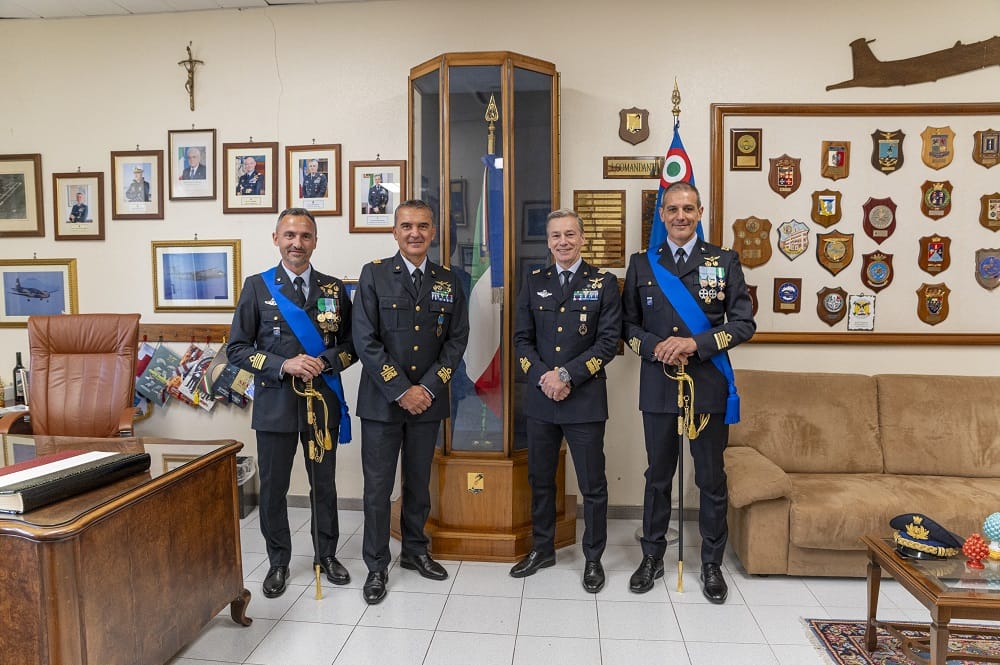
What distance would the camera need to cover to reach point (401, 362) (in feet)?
8.56

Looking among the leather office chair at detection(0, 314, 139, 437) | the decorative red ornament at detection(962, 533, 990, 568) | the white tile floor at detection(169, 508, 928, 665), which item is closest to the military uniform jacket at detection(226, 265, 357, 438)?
the white tile floor at detection(169, 508, 928, 665)

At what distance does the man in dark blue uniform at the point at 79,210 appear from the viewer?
12.1 feet

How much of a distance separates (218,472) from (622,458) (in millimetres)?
2119

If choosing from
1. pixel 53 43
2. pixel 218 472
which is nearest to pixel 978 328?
pixel 218 472

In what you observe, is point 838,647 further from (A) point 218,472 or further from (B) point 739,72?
(B) point 739,72

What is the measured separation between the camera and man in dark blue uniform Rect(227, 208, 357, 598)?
2.56 meters

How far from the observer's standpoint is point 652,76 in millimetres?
3391

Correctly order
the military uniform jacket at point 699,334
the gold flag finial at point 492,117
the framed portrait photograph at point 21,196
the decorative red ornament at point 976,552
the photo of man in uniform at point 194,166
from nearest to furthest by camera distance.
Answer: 1. the decorative red ornament at point 976,552
2. the military uniform jacket at point 699,334
3. the gold flag finial at point 492,117
4. the photo of man in uniform at point 194,166
5. the framed portrait photograph at point 21,196

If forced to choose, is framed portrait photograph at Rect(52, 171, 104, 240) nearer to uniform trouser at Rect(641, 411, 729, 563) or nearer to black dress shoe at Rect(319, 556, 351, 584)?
black dress shoe at Rect(319, 556, 351, 584)

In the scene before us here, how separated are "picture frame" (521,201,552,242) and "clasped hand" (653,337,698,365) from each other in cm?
84

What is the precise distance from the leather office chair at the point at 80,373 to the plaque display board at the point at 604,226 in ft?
7.54

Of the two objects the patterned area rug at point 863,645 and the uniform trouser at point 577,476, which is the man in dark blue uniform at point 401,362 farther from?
the patterned area rug at point 863,645

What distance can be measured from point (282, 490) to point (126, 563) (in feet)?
3.00

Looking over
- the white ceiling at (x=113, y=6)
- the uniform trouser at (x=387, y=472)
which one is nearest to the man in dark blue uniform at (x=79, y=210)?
the white ceiling at (x=113, y=6)
